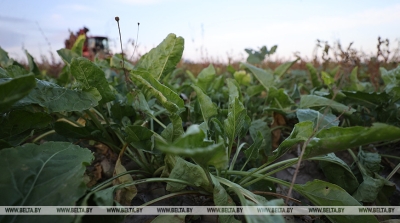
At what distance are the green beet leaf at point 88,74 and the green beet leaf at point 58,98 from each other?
5 cm

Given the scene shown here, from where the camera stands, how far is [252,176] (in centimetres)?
104

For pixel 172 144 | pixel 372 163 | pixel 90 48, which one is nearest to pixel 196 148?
pixel 172 144

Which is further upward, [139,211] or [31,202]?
[31,202]

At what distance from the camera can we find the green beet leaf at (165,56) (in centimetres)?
123

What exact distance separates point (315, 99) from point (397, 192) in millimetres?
620

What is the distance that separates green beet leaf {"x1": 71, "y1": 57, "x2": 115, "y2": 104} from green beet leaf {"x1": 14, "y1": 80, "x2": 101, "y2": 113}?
5cm

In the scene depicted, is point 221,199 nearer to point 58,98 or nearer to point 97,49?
point 58,98

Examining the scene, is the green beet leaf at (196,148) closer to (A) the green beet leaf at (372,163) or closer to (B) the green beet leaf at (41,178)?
(B) the green beet leaf at (41,178)

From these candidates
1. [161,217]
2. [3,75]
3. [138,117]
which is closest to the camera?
[161,217]

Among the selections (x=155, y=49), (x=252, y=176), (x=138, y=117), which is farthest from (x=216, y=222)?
(x=155, y=49)

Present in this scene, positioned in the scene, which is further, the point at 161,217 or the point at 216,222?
the point at 216,222

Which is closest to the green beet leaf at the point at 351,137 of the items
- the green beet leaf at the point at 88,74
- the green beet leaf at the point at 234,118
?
the green beet leaf at the point at 234,118

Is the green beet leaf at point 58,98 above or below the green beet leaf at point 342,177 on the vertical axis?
above

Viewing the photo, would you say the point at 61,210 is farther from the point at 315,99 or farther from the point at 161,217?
the point at 315,99
